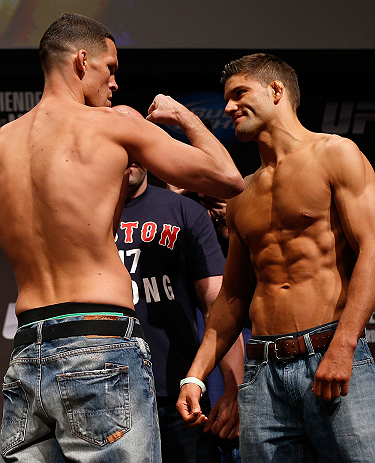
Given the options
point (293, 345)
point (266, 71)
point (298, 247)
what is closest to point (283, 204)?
point (298, 247)

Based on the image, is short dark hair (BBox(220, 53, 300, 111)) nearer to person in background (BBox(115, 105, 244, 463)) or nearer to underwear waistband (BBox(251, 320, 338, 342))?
person in background (BBox(115, 105, 244, 463))

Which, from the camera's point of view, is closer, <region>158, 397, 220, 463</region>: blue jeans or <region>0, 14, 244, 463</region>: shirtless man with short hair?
<region>0, 14, 244, 463</region>: shirtless man with short hair

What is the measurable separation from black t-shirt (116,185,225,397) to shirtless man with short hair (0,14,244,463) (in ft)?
2.22

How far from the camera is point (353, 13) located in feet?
13.7

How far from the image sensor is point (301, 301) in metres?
1.97

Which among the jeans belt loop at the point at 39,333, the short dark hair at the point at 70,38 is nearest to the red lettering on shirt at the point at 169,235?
the short dark hair at the point at 70,38

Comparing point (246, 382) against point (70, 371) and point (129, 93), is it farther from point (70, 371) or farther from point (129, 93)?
point (129, 93)

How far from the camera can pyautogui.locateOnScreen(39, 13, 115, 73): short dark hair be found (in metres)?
1.88

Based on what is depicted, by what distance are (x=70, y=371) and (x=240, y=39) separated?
3177 millimetres

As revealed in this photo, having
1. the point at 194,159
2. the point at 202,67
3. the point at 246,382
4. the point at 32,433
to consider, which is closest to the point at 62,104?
the point at 194,159

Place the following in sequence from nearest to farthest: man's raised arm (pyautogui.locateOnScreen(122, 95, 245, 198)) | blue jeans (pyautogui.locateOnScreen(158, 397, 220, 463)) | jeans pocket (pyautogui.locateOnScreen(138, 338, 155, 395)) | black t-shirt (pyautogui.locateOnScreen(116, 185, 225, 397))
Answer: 1. jeans pocket (pyautogui.locateOnScreen(138, 338, 155, 395))
2. man's raised arm (pyautogui.locateOnScreen(122, 95, 245, 198))
3. blue jeans (pyautogui.locateOnScreen(158, 397, 220, 463))
4. black t-shirt (pyautogui.locateOnScreen(116, 185, 225, 397))

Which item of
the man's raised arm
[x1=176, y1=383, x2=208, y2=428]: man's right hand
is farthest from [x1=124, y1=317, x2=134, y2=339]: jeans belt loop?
[x1=176, y1=383, x2=208, y2=428]: man's right hand

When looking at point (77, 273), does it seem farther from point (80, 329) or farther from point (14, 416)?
point (14, 416)

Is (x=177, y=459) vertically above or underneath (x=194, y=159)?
underneath
